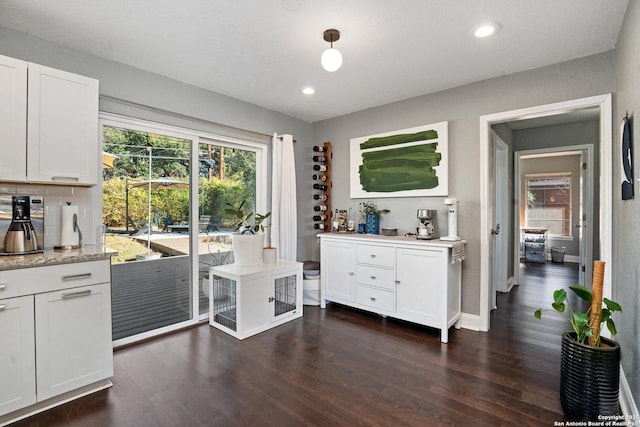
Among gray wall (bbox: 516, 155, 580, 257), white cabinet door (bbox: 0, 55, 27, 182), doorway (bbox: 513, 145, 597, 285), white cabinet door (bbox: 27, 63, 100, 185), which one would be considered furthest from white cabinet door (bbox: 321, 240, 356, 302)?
gray wall (bbox: 516, 155, 580, 257)

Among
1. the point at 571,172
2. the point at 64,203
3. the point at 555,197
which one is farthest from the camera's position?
the point at 555,197

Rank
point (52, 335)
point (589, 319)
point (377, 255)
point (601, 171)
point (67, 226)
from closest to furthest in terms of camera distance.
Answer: point (589, 319) < point (52, 335) < point (67, 226) < point (601, 171) < point (377, 255)

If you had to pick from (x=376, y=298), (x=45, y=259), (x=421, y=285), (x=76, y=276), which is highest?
(x=45, y=259)

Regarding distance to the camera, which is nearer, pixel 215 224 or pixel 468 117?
pixel 468 117

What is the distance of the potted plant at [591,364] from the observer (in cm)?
172

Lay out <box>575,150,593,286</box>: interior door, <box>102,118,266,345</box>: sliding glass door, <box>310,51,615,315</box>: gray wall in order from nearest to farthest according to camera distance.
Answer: <box>310,51,615,315</box>: gray wall < <box>102,118,266,345</box>: sliding glass door < <box>575,150,593,286</box>: interior door

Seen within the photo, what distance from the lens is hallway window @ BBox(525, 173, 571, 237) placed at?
7.36 metres

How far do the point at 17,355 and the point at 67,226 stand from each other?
942mm

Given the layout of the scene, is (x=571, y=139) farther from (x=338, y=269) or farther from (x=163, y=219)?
(x=163, y=219)

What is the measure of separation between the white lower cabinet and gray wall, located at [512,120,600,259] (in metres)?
5.66

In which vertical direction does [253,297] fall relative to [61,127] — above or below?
below

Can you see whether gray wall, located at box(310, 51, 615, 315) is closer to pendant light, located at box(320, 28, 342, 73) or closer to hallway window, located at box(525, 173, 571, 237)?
pendant light, located at box(320, 28, 342, 73)

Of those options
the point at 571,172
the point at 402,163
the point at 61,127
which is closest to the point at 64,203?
the point at 61,127

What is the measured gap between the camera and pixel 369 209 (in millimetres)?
4039
